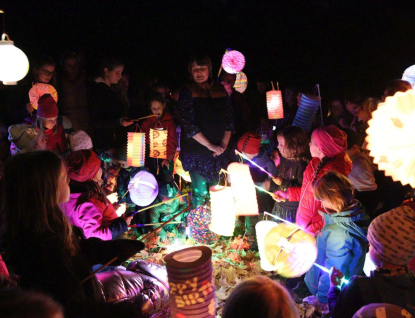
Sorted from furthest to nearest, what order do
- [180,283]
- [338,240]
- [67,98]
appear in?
[67,98]
[338,240]
[180,283]

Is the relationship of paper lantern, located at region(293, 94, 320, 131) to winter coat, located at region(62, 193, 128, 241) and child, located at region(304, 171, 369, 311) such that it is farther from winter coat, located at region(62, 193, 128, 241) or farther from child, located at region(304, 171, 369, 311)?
winter coat, located at region(62, 193, 128, 241)

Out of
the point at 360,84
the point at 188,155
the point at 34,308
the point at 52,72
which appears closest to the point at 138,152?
the point at 188,155

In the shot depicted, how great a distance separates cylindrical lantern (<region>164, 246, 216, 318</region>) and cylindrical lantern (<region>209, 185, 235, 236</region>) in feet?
4.53

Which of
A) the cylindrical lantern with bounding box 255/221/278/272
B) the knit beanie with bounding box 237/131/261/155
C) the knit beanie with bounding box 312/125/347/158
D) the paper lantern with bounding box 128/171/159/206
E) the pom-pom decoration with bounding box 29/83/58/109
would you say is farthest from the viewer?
the pom-pom decoration with bounding box 29/83/58/109

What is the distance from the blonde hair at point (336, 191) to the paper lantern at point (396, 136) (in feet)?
2.07

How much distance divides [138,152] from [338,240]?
2.86 metres

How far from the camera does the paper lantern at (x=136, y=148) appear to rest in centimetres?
470

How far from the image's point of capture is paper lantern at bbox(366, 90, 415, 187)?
2232mm

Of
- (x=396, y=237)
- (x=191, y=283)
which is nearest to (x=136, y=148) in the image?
(x=191, y=283)

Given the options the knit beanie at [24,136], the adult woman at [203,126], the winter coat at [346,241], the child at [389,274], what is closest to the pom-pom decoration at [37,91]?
the knit beanie at [24,136]

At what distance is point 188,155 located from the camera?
4824 millimetres

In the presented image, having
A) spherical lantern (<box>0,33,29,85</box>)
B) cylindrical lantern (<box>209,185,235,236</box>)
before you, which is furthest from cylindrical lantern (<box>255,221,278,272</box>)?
spherical lantern (<box>0,33,29,85</box>)

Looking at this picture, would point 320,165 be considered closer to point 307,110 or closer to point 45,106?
point 307,110

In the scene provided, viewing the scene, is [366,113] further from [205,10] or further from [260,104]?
[205,10]
